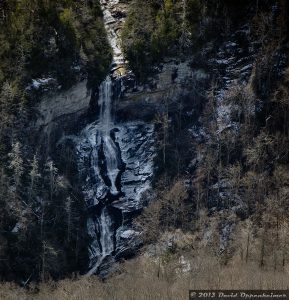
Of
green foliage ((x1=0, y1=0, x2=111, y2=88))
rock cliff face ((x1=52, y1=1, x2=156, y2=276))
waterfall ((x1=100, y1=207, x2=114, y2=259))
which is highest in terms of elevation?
green foliage ((x1=0, y1=0, x2=111, y2=88))

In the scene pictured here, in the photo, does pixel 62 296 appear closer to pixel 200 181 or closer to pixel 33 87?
pixel 200 181

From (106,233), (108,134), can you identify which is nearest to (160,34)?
(108,134)

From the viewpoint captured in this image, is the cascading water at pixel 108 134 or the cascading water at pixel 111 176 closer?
the cascading water at pixel 111 176

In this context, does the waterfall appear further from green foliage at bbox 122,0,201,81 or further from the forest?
green foliage at bbox 122,0,201,81

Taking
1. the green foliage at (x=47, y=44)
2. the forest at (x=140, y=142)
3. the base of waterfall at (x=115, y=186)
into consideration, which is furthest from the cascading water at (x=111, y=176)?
the green foliage at (x=47, y=44)

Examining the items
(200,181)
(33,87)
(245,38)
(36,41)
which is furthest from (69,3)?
(200,181)

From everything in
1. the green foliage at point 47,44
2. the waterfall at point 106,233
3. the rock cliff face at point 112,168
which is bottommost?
the waterfall at point 106,233

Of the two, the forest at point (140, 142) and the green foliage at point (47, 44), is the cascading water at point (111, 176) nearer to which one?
the forest at point (140, 142)

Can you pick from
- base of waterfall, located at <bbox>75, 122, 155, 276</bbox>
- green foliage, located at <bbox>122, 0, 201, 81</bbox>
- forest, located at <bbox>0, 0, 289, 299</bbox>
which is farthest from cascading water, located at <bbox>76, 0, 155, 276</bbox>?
green foliage, located at <bbox>122, 0, 201, 81</bbox>
